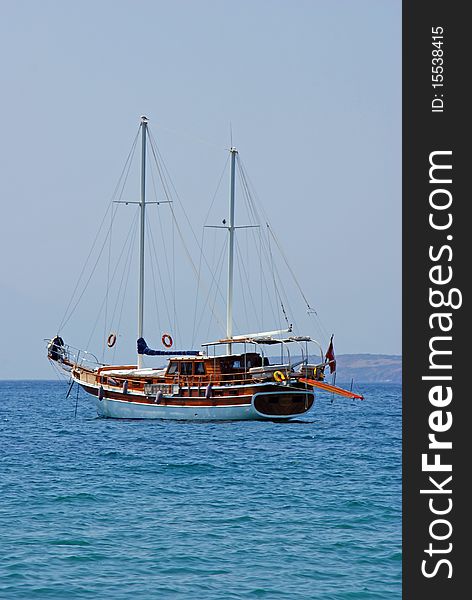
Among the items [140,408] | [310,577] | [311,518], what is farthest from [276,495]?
[140,408]

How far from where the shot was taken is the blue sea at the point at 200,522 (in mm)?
19453

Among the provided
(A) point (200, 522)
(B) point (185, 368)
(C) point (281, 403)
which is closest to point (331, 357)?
(C) point (281, 403)

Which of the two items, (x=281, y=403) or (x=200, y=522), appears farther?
(x=281, y=403)

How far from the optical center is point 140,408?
2352 inches

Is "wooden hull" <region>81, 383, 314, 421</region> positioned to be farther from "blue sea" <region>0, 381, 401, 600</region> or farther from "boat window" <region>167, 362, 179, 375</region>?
"blue sea" <region>0, 381, 401, 600</region>

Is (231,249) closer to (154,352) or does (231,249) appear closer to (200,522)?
(154,352)

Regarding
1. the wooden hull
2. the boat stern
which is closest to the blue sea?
the boat stern

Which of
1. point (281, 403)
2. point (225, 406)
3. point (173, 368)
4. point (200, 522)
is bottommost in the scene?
point (200, 522)

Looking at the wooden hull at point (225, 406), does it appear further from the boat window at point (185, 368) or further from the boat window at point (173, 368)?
the boat window at point (173, 368)

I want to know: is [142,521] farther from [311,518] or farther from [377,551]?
[377,551]

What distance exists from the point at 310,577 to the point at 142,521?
254 inches

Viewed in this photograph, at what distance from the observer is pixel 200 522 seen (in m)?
25.1

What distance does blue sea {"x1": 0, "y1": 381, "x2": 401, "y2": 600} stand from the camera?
63.8ft

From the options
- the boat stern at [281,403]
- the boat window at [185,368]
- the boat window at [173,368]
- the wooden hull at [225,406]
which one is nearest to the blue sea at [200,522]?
the boat stern at [281,403]
